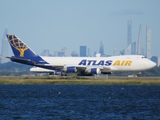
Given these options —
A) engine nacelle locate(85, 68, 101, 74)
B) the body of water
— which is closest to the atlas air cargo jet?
engine nacelle locate(85, 68, 101, 74)

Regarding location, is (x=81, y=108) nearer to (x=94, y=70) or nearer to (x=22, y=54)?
(x=94, y=70)

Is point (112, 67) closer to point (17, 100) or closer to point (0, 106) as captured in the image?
point (17, 100)

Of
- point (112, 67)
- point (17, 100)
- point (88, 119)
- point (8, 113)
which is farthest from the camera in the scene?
point (112, 67)

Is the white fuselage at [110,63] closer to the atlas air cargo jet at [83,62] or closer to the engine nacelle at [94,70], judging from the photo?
the atlas air cargo jet at [83,62]

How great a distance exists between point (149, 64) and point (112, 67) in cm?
830

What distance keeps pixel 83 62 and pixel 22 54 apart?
13244mm

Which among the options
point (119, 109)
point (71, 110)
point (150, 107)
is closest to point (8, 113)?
point (71, 110)

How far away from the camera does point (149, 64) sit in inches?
4975

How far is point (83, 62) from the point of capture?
4961 inches

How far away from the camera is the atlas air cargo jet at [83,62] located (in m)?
124

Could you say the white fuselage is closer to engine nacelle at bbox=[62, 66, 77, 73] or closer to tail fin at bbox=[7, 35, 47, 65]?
engine nacelle at bbox=[62, 66, 77, 73]

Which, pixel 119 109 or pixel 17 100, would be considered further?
pixel 17 100

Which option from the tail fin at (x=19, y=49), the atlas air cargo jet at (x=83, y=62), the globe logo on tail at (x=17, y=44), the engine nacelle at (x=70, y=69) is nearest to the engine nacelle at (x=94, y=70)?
the atlas air cargo jet at (x=83, y=62)

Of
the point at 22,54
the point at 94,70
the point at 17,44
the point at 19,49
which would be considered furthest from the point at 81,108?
the point at 17,44
